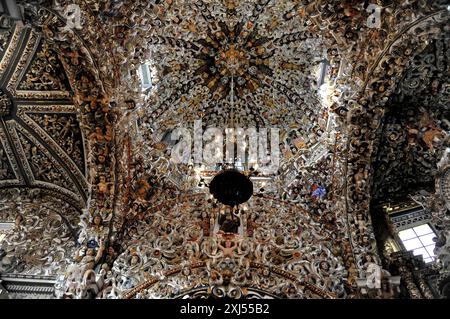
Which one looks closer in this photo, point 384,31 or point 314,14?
point 384,31

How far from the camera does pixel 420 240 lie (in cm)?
793

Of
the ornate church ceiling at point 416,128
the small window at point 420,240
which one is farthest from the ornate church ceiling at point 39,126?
the small window at point 420,240

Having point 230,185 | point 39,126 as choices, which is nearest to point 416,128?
point 230,185

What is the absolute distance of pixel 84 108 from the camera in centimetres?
804

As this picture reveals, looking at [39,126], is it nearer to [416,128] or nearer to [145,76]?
[145,76]

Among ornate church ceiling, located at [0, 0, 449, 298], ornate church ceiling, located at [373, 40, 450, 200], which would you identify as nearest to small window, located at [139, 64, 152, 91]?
ornate church ceiling, located at [0, 0, 449, 298]

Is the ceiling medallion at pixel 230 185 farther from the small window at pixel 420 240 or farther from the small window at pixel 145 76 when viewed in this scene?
the small window at pixel 145 76

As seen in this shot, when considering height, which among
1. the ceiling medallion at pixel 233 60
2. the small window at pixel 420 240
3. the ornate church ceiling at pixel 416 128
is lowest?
the small window at pixel 420 240

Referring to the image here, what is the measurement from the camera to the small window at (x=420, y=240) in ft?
25.1

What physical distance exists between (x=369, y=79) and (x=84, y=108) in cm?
550

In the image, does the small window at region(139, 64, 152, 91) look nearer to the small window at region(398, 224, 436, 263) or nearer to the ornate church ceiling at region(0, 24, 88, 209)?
the ornate church ceiling at region(0, 24, 88, 209)

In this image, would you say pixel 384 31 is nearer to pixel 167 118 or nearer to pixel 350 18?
pixel 350 18

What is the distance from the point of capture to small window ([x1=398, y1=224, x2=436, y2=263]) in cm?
764
